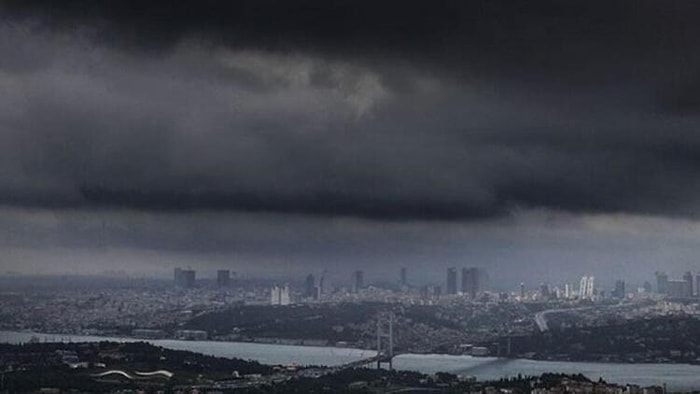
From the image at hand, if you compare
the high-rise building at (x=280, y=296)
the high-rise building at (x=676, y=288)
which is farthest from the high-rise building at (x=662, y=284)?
the high-rise building at (x=280, y=296)

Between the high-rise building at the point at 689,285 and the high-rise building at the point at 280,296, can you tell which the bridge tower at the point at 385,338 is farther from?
the high-rise building at the point at 689,285

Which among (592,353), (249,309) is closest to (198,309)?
(249,309)

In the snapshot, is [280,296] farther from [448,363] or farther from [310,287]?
Answer: [448,363]

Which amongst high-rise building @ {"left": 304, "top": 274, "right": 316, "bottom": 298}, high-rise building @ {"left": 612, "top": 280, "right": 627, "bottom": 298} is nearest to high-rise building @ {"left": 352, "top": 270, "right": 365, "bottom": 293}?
high-rise building @ {"left": 304, "top": 274, "right": 316, "bottom": 298}

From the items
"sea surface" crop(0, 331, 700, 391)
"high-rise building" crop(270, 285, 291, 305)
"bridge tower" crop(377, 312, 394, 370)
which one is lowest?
"sea surface" crop(0, 331, 700, 391)

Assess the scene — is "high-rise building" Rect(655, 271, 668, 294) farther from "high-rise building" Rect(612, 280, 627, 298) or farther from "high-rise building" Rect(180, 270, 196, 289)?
"high-rise building" Rect(180, 270, 196, 289)

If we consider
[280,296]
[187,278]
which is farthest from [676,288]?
[187,278]
